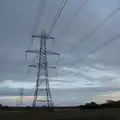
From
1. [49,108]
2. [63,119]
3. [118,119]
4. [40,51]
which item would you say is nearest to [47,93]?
[40,51]

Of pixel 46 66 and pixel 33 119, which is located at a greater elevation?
pixel 46 66

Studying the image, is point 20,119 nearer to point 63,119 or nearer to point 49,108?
point 63,119

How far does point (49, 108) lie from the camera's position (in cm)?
6162

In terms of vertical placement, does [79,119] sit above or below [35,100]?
below

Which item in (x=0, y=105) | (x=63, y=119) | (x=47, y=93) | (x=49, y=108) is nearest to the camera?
(x=63, y=119)

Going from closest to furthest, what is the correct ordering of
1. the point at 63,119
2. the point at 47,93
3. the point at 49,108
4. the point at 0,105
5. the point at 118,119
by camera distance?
the point at 118,119, the point at 63,119, the point at 47,93, the point at 49,108, the point at 0,105

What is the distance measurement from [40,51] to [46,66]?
292 cm

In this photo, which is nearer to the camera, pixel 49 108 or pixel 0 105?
pixel 49 108

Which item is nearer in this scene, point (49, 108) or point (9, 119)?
point (9, 119)

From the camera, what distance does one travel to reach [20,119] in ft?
104

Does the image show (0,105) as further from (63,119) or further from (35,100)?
(63,119)

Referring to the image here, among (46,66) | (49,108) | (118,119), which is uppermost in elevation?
(46,66)

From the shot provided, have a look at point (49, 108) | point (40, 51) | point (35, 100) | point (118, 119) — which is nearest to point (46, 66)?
point (40, 51)

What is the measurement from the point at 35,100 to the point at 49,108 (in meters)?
11.3
